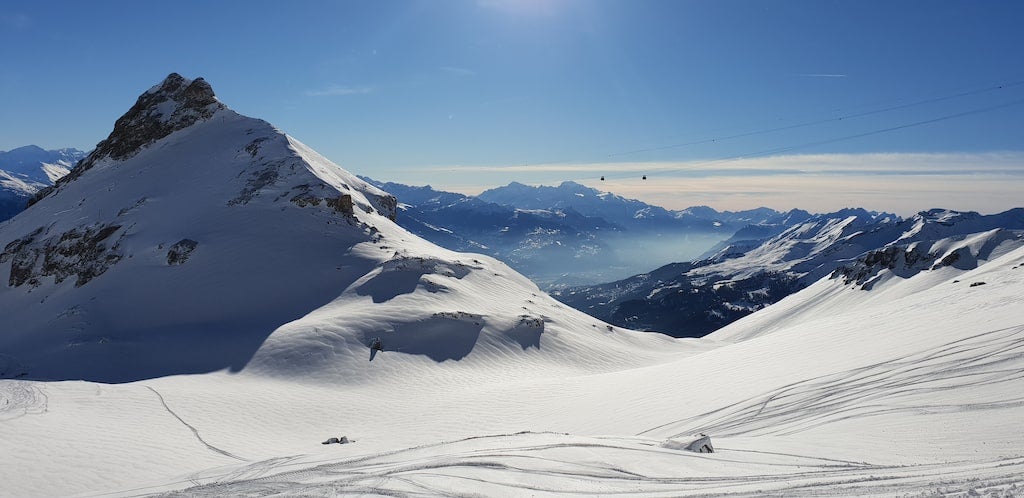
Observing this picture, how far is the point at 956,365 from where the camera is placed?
16875mm

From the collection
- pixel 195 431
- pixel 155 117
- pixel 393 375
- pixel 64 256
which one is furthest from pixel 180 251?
pixel 155 117

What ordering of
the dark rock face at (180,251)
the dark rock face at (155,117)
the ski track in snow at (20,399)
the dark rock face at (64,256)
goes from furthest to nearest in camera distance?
the dark rock face at (155,117)
the dark rock face at (64,256)
the dark rock face at (180,251)
the ski track in snow at (20,399)

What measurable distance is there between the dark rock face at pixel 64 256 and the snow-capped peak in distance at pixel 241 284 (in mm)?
204

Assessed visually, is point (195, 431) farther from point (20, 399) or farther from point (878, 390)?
point (878, 390)

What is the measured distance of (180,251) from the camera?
4919 cm

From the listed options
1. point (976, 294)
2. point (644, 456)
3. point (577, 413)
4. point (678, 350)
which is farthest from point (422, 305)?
point (976, 294)

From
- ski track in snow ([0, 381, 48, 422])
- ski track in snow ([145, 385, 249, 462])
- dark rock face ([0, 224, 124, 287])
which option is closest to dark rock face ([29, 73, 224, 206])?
dark rock face ([0, 224, 124, 287])

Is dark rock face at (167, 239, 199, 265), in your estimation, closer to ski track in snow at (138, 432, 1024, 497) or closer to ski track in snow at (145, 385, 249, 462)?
ski track in snow at (145, 385, 249, 462)

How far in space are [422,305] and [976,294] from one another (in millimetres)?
38669

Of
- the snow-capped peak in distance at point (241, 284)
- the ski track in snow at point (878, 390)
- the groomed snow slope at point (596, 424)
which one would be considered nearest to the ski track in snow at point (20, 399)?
the groomed snow slope at point (596, 424)

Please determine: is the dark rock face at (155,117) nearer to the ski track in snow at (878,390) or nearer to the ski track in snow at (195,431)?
the ski track in snow at (195,431)

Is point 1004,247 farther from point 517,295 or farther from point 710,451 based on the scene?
point 710,451

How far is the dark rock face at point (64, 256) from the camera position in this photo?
5012cm

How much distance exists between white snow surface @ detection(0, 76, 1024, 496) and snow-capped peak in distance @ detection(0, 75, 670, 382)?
27 centimetres
